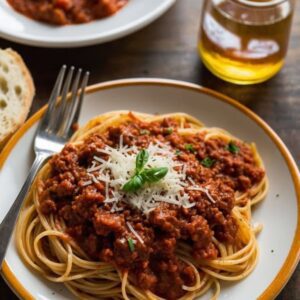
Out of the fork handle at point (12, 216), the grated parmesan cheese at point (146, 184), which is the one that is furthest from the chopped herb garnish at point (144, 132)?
the fork handle at point (12, 216)

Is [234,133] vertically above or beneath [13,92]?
beneath

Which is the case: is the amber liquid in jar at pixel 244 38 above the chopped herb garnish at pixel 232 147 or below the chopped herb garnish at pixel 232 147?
above

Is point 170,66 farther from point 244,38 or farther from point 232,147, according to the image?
point 232,147

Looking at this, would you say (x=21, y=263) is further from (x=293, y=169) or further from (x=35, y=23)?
(x=35, y=23)

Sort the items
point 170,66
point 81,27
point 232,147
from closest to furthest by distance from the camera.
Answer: point 232,147 < point 81,27 < point 170,66

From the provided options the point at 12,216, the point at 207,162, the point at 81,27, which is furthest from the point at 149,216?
the point at 81,27

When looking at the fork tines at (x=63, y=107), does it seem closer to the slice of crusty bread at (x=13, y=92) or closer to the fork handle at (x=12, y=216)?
the slice of crusty bread at (x=13, y=92)

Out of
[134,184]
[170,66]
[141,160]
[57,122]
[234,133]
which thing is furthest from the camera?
[170,66]
